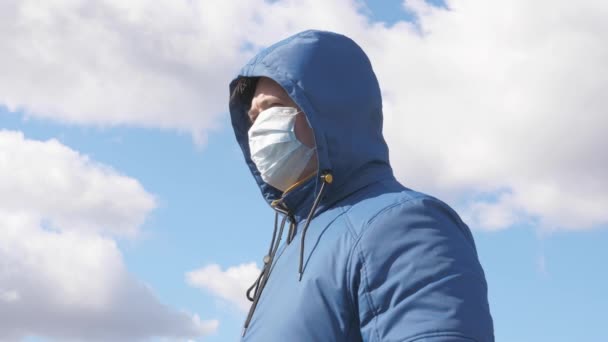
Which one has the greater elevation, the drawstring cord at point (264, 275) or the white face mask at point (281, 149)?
the white face mask at point (281, 149)

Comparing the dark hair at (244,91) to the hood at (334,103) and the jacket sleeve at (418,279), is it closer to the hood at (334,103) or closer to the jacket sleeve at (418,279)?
the hood at (334,103)

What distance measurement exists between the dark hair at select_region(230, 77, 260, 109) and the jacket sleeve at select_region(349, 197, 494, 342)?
2.74 meters

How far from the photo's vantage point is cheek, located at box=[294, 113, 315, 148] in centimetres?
643

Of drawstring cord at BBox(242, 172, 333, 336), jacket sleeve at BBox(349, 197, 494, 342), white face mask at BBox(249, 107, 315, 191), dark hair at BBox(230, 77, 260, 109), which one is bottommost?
jacket sleeve at BBox(349, 197, 494, 342)

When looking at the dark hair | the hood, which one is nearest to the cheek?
the hood

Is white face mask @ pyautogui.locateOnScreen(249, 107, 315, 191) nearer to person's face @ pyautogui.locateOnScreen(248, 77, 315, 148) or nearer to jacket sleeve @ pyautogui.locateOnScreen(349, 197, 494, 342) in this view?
person's face @ pyautogui.locateOnScreen(248, 77, 315, 148)

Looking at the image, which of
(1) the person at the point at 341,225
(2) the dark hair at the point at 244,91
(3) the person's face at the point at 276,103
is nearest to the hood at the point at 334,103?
(1) the person at the point at 341,225

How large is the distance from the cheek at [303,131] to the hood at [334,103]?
0.30 metres

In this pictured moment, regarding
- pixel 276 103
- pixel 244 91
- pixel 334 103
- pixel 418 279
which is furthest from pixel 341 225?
pixel 244 91

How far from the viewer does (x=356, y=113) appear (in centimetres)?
622

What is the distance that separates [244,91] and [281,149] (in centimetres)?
143

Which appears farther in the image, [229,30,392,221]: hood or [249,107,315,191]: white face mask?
[249,107,315,191]: white face mask

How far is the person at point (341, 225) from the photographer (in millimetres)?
4871

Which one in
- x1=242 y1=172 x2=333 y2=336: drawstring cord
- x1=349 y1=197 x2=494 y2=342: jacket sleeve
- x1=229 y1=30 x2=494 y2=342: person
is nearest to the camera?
x1=349 y1=197 x2=494 y2=342: jacket sleeve
